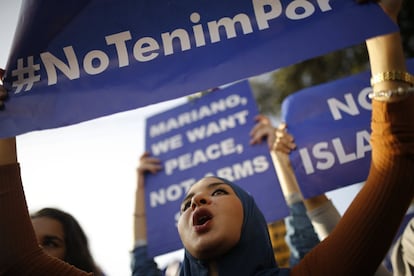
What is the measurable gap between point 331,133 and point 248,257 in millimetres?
1299

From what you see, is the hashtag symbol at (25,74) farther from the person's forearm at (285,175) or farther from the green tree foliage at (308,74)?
the green tree foliage at (308,74)

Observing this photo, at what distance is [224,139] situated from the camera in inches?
122

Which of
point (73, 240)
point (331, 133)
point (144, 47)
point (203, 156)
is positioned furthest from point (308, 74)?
point (144, 47)

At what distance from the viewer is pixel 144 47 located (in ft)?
4.83

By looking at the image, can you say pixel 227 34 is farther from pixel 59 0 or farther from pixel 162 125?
pixel 162 125

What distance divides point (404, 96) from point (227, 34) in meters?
0.55

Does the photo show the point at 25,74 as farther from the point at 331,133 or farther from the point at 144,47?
the point at 331,133

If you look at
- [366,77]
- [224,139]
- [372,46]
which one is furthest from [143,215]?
[372,46]

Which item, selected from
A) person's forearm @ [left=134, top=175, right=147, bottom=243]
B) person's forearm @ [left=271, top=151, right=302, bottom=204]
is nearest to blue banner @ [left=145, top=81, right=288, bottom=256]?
person's forearm @ [left=134, top=175, right=147, bottom=243]

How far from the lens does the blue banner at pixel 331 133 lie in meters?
2.36

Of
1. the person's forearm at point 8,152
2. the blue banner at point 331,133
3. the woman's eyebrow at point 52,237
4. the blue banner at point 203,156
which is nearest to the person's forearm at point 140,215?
the blue banner at point 203,156

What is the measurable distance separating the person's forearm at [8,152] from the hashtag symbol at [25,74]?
176 millimetres

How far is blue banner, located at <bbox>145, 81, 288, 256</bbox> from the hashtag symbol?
1522mm

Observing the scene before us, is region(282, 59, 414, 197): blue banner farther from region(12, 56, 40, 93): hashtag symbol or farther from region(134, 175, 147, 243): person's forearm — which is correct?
region(12, 56, 40, 93): hashtag symbol
